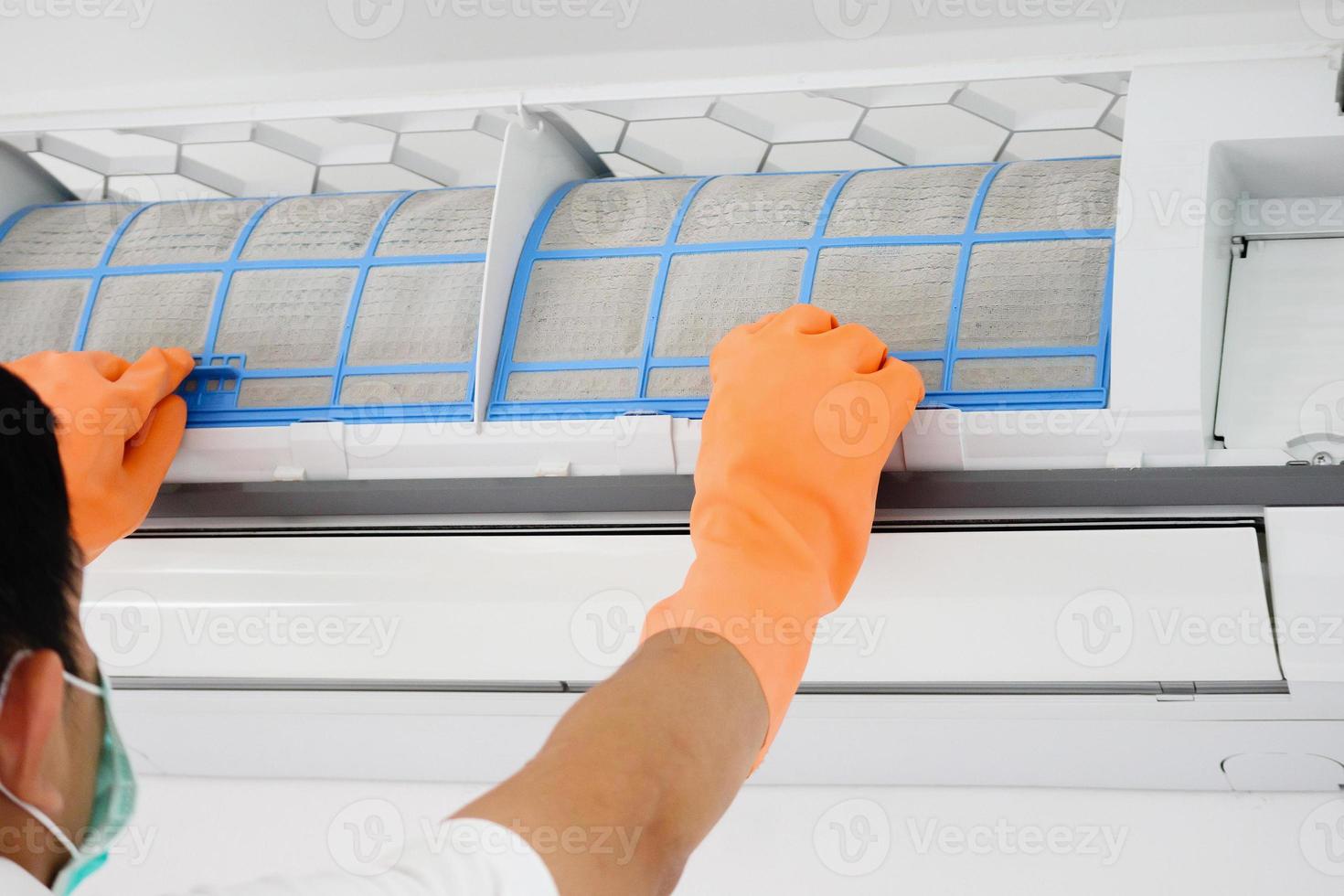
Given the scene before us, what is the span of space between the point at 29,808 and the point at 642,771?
38cm

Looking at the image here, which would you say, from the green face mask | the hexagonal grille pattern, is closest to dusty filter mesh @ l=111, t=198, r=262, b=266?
the hexagonal grille pattern

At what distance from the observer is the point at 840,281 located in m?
1.36

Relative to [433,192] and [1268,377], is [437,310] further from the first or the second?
[1268,377]

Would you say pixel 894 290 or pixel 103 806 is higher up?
pixel 894 290

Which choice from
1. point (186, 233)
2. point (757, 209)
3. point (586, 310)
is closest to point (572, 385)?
point (586, 310)

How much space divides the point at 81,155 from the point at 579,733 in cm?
144

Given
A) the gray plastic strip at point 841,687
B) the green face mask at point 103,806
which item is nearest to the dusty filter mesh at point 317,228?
the gray plastic strip at point 841,687

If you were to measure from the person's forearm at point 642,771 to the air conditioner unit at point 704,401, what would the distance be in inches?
14.8

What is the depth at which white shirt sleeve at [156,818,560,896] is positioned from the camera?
63cm

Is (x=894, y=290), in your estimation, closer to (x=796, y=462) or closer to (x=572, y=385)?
(x=796, y=462)

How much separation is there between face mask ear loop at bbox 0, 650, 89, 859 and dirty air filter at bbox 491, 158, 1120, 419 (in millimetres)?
759

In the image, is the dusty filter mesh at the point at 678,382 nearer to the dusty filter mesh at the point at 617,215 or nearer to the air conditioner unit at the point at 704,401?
the air conditioner unit at the point at 704,401

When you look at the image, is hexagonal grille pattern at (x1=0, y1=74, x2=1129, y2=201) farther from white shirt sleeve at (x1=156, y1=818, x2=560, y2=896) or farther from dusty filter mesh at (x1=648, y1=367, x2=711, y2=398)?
white shirt sleeve at (x1=156, y1=818, x2=560, y2=896)

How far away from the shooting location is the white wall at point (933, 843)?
1.38m
